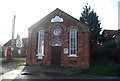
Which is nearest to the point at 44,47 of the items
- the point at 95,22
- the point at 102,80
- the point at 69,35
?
the point at 69,35

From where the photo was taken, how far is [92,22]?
2902cm

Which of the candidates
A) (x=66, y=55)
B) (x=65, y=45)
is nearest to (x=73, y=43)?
(x=65, y=45)

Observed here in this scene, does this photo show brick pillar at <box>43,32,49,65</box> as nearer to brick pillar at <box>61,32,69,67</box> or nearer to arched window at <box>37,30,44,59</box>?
arched window at <box>37,30,44,59</box>

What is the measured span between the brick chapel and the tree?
28.2 feet

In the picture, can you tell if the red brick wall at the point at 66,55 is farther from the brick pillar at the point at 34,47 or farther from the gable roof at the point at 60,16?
the gable roof at the point at 60,16

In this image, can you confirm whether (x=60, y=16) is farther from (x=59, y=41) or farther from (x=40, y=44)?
(x=40, y=44)

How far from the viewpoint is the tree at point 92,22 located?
27.7 metres

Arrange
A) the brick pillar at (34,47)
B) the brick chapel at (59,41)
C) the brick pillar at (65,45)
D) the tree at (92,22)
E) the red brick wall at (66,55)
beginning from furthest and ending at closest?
the tree at (92,22)
the brick pillar at (34,47)
the brick pillar at (65,45)
the brick chapel at (59,41)
the red brick wall at (66,55)

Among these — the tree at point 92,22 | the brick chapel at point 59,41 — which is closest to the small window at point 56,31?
the brick chapel at point 59,41

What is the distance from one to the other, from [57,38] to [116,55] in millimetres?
8581

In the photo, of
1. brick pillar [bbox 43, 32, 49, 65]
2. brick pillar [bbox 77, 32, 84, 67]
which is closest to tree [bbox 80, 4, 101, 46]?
brick pillar [bbox 77, 32, 84, 67]

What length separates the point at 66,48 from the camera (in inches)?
749

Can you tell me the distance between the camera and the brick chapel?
18719 millimetres

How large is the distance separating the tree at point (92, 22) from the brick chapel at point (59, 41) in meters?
8.60
